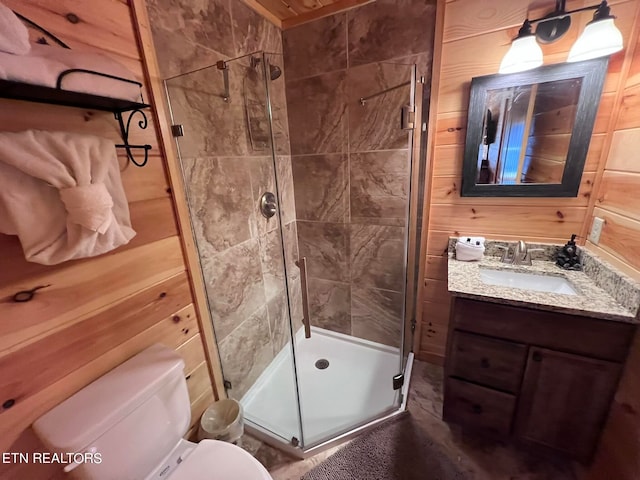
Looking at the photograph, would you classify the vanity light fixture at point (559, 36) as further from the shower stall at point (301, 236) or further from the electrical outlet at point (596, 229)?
the electrical outlet at point (596, 229)

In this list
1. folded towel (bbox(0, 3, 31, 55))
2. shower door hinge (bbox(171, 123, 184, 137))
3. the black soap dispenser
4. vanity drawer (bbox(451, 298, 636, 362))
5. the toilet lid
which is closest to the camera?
folded towel (bbox(0, 3, 31, 55))

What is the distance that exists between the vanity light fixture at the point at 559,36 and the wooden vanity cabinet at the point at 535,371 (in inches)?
44.9

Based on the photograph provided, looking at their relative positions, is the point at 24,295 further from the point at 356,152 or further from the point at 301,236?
the point at 356,152

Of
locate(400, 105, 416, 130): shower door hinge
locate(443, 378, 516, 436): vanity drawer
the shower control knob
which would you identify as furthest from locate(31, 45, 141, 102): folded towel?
locate(443, 378, 516, 436): vanity drawer

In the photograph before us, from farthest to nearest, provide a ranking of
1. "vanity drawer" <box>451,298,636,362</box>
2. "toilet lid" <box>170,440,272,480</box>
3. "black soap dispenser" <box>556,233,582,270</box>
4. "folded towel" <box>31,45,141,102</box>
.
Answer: "black soap dispenser" <box>556,233,582,270</box> < "vanity drawer" <box>451,298,636,362</box> < "toilet lid" <box>170,440,272,480</box> < "folded towel" <box>31,45,141,102</box>

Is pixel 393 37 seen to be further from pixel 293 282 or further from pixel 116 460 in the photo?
pixel 116 460

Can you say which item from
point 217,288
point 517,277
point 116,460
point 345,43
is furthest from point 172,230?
point 517,277

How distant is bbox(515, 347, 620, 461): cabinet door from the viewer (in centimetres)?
111

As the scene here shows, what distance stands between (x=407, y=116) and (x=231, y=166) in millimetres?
1058

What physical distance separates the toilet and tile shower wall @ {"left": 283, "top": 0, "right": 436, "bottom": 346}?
4.31 feet

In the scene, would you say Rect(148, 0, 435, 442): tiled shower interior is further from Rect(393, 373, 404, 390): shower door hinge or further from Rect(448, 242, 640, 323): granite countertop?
Rect(448, 242, 640, 323): granite countertop

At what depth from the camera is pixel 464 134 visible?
1507 millimetres

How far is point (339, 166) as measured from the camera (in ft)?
6.10

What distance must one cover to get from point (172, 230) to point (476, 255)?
164 cm
